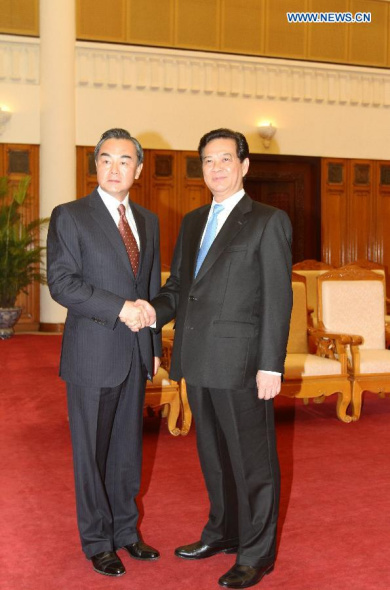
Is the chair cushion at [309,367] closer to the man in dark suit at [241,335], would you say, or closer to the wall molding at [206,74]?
the man in dark suit at [241,335]

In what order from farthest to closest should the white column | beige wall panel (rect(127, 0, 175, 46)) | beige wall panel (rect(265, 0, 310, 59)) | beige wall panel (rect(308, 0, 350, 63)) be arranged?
beige wall panel (rect(308, 0, 350, 63))
beige wall panel (rect(265, 0, 310, 59))
beige wall panel (rect(127, 0, 175, 46))
the white column

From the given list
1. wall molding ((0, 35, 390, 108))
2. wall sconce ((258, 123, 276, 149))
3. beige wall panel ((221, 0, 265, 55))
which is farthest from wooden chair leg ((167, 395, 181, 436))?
beige wall panel ((221, 0, 265, 55))

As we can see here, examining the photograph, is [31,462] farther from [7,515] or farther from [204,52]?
[204,52]

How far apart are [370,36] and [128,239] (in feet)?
35.3

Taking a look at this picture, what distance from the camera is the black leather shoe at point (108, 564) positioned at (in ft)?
8.87

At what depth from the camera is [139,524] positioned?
130 inches

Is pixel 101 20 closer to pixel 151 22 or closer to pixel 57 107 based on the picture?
pixel 151 22

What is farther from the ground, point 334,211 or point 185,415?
point 334,211

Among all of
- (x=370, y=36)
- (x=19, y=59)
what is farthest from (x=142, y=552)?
(x=370, y=36)

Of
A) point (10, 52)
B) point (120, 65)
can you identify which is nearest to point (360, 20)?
point (120, 65)

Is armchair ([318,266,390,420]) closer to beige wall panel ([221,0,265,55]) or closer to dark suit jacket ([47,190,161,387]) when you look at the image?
dark suit jacket ([47,190,161,387])

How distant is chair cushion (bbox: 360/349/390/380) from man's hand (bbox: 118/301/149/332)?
322 centimetres

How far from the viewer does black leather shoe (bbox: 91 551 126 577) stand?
2705mm

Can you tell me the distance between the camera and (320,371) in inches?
212
